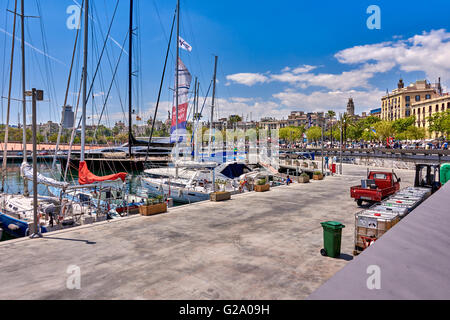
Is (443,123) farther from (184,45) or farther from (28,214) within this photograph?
(28,214)

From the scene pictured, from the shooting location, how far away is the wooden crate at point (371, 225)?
933cm

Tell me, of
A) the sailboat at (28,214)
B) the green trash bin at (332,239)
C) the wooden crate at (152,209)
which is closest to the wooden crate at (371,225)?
the green trash bin at (332,239)

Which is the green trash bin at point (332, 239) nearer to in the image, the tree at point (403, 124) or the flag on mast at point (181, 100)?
the flag on mast at point (181, 100)

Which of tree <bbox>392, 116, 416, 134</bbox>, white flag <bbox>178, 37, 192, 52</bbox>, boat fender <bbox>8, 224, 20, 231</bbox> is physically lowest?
boat fender <bbox>8, 224, 20, 231</bbox>

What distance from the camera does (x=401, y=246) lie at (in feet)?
19.6

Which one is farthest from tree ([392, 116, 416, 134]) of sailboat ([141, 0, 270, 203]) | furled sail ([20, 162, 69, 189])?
furled sail ([20, 162, 69, 189])

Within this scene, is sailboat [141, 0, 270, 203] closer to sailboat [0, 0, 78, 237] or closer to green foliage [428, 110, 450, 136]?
sailboat [0, 0, 78, 237]

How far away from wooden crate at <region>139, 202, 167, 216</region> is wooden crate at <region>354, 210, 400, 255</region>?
10.5 metres

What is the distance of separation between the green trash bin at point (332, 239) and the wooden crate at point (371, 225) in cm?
63

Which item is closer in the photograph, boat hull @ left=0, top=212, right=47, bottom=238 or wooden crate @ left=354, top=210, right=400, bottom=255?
wooden crate @ left=354, top=210, right=400, bottom=255

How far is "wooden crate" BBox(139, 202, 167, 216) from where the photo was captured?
52.2 ft

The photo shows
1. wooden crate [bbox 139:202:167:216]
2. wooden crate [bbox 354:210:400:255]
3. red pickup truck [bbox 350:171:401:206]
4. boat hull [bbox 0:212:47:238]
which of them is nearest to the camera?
wooden crate [bbox 354:210:400:255]

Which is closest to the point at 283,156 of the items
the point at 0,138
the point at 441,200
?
the point at 441,200
